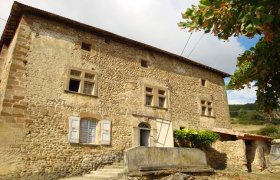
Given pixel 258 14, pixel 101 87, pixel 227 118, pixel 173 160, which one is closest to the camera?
pixel 258 14

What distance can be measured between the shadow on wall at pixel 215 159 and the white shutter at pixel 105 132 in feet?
20.7

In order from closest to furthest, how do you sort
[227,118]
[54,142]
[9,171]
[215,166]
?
[9,171] < [54,142] < [215,166] < [227,118]

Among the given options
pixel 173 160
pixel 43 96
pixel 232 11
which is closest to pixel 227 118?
pixel 173 160

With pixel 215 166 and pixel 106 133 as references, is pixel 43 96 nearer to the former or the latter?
pixel 106 133

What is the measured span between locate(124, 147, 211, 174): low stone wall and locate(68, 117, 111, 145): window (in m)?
3.41

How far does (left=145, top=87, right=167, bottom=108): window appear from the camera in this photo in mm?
15514

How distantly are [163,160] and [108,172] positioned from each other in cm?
260

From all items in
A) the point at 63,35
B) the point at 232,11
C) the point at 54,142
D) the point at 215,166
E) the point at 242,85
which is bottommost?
the point at 215,166

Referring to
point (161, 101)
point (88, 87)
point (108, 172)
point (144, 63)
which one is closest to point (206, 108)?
point (161, 101)

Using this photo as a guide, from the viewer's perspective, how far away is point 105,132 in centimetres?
1290

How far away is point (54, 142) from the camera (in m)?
11.4

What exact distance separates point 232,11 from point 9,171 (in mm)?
9632

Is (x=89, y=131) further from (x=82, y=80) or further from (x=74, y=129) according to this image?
(x=82, y=80)

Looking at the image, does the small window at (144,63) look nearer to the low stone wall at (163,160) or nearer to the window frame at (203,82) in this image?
the window frame at (203,82)
